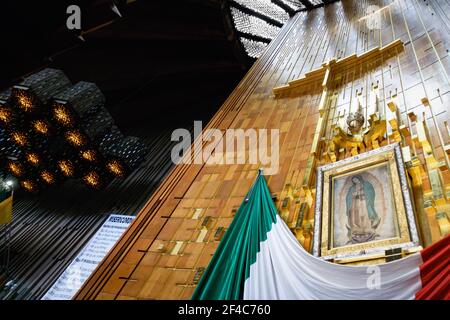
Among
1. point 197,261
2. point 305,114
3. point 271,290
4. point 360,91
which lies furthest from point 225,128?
point 271,290

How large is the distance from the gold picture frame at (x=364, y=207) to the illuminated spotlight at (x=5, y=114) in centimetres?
437

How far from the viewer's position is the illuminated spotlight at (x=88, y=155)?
5.47 metres

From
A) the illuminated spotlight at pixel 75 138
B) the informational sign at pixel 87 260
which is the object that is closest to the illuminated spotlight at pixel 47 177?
the illuminated spotlight at pixel 75 138

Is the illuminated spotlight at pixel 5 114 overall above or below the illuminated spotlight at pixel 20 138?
above

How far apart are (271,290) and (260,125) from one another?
2.49m

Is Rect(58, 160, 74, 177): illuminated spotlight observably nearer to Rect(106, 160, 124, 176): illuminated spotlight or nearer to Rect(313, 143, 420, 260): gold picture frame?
Rect(106, 160, 124, 176): illuminated spotlight

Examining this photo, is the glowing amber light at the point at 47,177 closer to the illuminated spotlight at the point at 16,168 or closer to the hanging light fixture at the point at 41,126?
the illuminated spotlight at the point at 16,168

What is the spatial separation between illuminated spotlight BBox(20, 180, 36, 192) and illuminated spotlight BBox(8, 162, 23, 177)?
0.56ft

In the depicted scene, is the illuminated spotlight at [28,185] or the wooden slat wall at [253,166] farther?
the illuminated spotlight at [28,185]

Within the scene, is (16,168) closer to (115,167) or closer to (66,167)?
(66,167)

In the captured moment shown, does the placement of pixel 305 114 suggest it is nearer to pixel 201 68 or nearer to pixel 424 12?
pixel 424 12

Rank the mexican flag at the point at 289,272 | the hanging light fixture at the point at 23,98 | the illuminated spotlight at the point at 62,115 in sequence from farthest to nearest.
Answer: the illuminated spotlight at the point at 62,115
the hanging light fixture at the point at 23,98
the mexican flag at the point at 289,272
